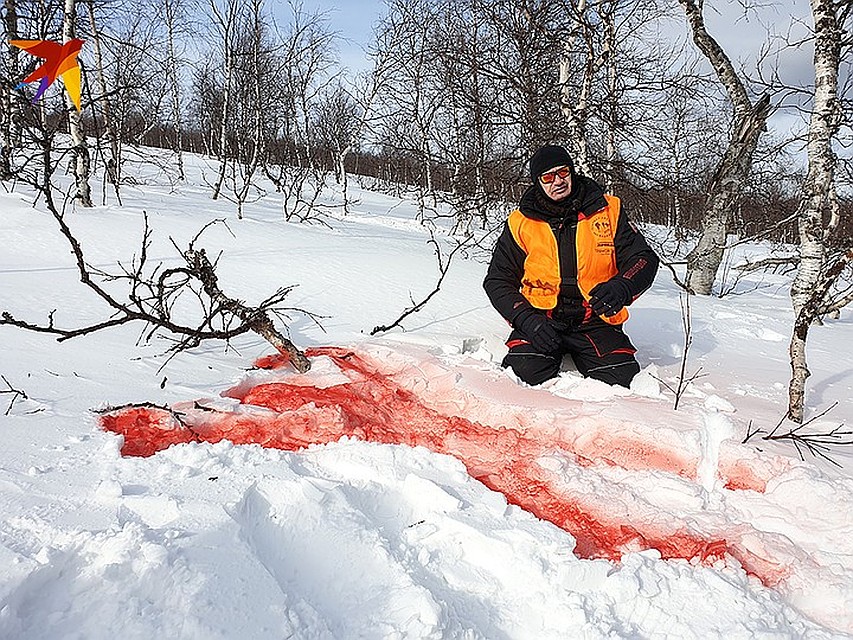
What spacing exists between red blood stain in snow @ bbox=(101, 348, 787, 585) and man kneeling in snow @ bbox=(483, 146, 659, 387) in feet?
2.78

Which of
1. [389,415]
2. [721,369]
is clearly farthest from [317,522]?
[721,369]

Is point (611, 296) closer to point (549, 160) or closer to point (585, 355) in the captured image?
point (585, 355)

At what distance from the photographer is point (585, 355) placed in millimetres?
3283

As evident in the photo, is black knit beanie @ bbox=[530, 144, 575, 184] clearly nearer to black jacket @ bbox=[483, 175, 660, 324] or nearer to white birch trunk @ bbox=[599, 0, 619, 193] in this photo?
black jacket @ bbox=[483, 175, 660, 324]

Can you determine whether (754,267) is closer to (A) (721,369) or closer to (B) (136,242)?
(A) (721,369)

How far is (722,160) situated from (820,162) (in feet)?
7.94

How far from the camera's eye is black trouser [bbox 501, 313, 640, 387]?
10.1 ft

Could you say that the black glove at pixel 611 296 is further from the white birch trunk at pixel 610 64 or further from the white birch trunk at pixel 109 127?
the white birch trunk at pixel 109 127

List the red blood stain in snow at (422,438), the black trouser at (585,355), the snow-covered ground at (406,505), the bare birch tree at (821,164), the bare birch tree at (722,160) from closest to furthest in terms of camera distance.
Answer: the snow-covered ground at (406,505) < the red blood stain in snow at (422,438) < the black trouser at (585,355) < the bare birch tree at (821,164) < the bare birch tree at (722,160)

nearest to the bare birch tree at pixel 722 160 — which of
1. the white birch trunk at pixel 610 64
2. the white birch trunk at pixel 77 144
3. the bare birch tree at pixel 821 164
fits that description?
the white birch trunk at pixel 610 64

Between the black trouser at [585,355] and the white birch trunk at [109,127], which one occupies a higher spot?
the white birch trunk at [109,127]

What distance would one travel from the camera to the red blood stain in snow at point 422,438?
5.60 ft

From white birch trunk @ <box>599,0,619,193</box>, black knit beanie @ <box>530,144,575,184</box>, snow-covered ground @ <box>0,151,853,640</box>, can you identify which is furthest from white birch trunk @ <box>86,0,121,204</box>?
black knit beanie @ <box>530,144,575,184</box>

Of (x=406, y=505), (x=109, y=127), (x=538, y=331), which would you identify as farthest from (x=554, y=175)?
(x=109, y=127)
